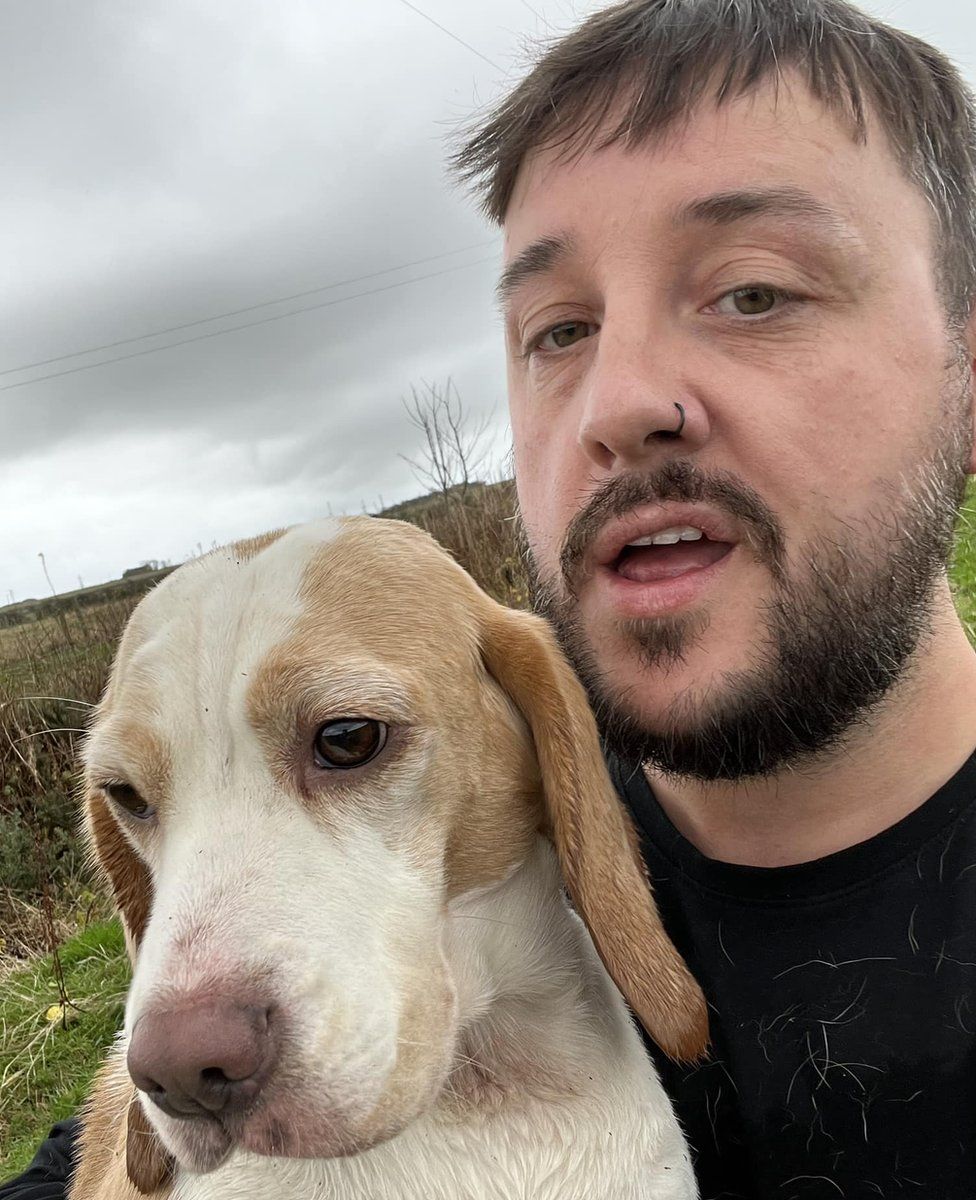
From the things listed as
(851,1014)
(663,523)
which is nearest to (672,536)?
(663,523)

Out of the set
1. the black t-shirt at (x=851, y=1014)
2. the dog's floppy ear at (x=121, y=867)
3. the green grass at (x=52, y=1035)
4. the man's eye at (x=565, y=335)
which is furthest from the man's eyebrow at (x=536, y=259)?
the green grass at (x=52, y=1035)

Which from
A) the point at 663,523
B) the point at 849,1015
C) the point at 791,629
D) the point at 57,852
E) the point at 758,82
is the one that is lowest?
the point at 849,1015

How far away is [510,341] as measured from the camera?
253 centimetres

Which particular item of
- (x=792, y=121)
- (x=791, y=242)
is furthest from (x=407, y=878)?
(x=792, y=121)

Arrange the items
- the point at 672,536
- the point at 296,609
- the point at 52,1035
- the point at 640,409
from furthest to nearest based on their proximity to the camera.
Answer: the point at 52,1035, the point at 672,536, the point at 640,409, the point at 296,609

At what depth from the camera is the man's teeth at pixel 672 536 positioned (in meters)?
1.91

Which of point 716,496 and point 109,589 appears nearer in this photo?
point 716,496

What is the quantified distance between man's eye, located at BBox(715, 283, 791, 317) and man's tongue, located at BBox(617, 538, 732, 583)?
450 mm

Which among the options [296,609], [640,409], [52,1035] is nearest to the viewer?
[296,609]

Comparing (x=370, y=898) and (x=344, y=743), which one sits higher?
(x=344, y=743)

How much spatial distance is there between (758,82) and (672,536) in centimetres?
91

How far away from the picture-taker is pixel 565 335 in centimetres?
226

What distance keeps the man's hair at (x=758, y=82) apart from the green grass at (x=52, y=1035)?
4726 millimetres

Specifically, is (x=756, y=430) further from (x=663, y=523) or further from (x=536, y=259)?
(x=536, y=259)
